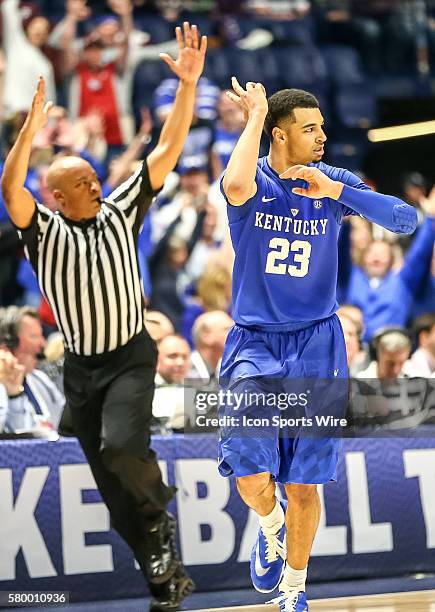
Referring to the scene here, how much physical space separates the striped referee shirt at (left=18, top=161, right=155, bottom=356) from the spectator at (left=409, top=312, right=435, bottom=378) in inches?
121

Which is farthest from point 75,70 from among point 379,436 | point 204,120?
point 379,436

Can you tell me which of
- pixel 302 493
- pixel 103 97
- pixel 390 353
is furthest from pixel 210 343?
pixel 103 97

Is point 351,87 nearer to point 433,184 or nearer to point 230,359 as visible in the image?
point 433,184

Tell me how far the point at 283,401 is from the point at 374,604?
1.30 meters

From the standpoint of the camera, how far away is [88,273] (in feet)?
19.6

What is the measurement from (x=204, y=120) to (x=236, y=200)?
21.8 ft

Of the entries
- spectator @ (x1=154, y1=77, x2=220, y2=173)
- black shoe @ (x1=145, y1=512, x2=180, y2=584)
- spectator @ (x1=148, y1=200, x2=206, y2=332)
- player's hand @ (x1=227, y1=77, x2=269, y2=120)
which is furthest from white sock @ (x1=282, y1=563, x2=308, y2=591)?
spectator @ (x1=154, y1=77, x2=220, y2=173)

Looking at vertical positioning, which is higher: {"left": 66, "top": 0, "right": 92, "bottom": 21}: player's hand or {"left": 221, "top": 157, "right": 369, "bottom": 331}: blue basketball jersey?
{"left": 66, "top": 0, "right": 92, "bottom": 21}: player's hand

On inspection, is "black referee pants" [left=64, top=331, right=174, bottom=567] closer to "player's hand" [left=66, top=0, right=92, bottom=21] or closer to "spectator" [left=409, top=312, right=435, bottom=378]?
"spectator" [left=409, top=312, right=435, bottom=378]

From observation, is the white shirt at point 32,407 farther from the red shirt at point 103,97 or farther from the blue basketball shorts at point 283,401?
the red shirt at point 103,97

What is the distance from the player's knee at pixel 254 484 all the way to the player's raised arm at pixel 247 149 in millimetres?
1234

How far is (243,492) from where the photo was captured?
6000mm

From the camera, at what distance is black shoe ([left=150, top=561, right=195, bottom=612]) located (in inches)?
239

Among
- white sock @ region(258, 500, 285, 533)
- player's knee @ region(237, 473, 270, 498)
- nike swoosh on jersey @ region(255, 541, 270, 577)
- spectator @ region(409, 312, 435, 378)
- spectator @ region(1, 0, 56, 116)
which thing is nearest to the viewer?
player's knee @ region(237, 473, 270, 498)
